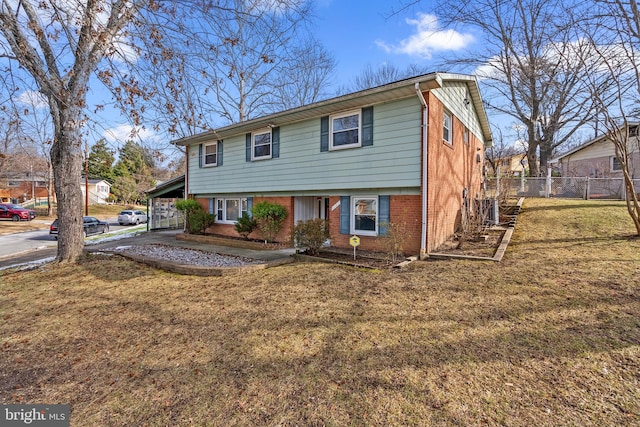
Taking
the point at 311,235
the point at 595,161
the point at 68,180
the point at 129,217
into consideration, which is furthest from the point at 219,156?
the point at 595,161

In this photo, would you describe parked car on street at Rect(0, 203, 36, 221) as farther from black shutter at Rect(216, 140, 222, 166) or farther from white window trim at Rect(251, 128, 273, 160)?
white window trim at Rect(251, 128, 273, 160)

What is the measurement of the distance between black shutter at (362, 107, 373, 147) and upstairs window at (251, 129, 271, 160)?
4.47 metres

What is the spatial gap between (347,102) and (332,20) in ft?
7.76

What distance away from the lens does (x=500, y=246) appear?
8.52 meters

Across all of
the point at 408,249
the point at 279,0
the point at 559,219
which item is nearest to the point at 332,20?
the point at 279,0

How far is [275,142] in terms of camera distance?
1203 cm

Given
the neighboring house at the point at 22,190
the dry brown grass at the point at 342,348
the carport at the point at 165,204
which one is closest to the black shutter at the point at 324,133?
the dry brown grass at the point at 342,348

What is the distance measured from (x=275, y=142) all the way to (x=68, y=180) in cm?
669

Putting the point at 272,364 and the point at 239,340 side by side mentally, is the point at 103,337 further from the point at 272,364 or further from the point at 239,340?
the point at 272,364

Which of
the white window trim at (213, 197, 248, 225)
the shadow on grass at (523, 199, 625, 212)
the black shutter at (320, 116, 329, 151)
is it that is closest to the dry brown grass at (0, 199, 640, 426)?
the black shutter at (320, 116, 329, 151)

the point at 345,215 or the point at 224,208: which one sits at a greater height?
the point at 224,208

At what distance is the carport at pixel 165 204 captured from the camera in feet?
58.7

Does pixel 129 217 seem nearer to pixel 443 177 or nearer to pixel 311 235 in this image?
pixel 311 235

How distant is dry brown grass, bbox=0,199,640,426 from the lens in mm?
2670
